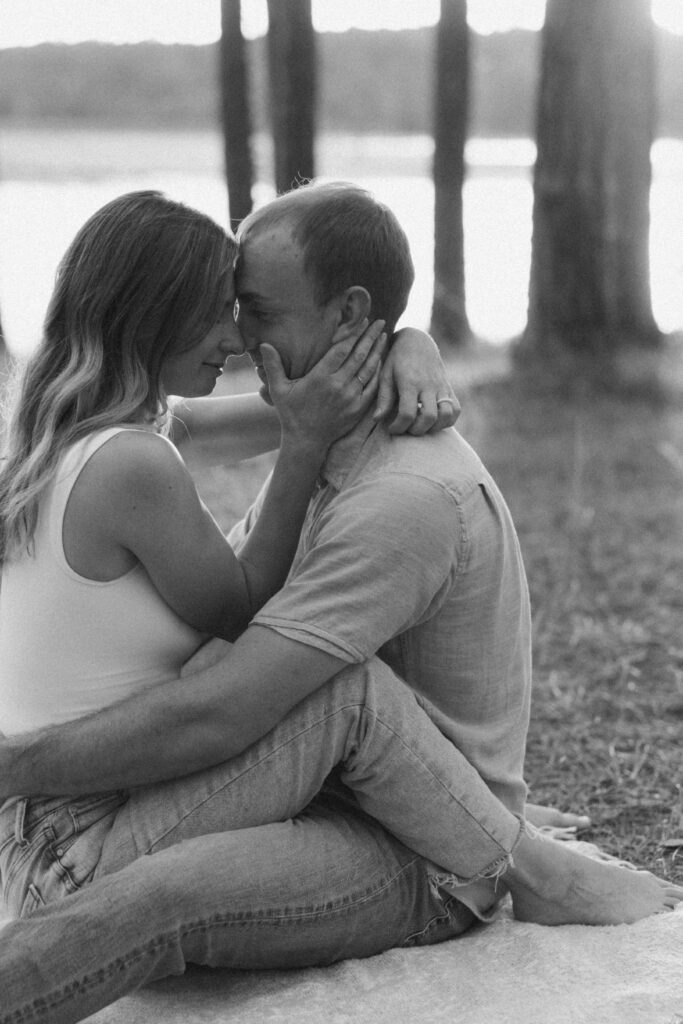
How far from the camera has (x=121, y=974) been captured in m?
2.38

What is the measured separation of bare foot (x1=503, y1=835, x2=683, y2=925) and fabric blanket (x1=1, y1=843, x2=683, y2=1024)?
41 millimetres

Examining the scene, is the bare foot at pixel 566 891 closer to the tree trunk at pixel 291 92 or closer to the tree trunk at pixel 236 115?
the tree trunk at pixel 291 92

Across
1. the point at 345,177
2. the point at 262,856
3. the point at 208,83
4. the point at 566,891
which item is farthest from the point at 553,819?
the point at 208,83

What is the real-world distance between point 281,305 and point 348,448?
0.32 m

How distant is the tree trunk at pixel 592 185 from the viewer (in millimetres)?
9062

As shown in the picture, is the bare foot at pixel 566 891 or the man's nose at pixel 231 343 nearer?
the man's nose at pixel 231 343

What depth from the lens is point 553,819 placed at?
11.4 feet

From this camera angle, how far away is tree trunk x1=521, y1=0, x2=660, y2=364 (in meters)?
9.06

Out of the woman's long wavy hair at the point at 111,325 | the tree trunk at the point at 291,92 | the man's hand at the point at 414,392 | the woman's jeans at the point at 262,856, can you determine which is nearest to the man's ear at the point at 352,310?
the man's hand at the point at 414,392

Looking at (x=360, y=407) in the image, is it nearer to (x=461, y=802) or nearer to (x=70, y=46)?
(x=461, y=802)

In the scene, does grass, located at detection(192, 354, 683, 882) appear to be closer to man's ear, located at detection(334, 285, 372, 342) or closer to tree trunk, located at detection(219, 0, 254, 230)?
man's ear, located at detection(334, 285, 372, 342)

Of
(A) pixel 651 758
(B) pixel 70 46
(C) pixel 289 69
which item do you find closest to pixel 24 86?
(B) pixel 70 46

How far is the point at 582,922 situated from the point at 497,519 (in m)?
0.91

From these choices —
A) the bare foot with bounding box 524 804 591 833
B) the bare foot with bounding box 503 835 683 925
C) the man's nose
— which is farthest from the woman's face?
the bare foot with bounding box 524 804 591 833
